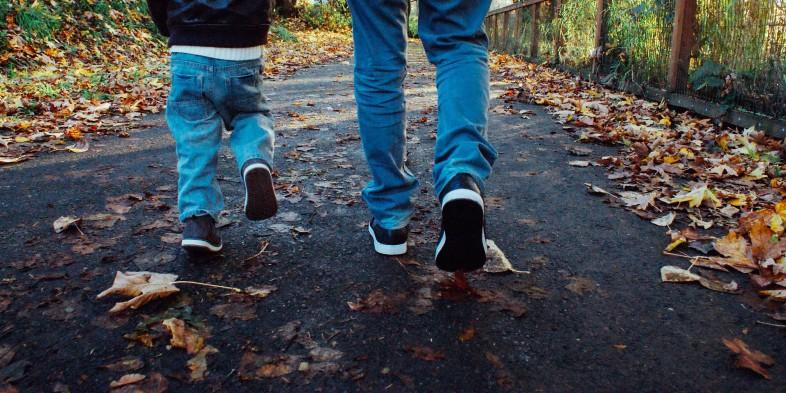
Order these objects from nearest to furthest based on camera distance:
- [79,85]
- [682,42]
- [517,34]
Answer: [682,42], [79,85], [517,34]

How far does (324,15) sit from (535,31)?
15.8 m

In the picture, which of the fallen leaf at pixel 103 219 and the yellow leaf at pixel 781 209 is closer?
the yellow leaf at pixel 781 209

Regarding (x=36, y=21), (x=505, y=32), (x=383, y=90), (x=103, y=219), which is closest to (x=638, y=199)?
(x=383, y=90)

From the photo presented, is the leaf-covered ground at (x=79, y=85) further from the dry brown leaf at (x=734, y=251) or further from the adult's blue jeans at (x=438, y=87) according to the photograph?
the dry brown leaf at (x=734, y=251)

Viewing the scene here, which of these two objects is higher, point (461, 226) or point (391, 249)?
point (461, 226)

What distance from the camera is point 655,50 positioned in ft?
18.0

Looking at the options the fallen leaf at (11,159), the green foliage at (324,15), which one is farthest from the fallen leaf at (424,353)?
the green foliage at (324,15)

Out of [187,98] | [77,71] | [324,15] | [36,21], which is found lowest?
[77,71]

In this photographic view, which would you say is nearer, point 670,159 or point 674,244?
point 674,244

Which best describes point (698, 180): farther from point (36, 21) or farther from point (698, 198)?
point (36, 21)

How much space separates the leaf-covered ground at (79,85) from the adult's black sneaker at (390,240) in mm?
2662

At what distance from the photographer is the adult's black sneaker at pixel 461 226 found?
1502 millimetres

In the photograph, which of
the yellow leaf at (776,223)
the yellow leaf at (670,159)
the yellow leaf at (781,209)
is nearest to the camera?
the yellow leaf at (776,223)

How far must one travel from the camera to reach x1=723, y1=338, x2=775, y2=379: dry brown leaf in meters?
1.38
